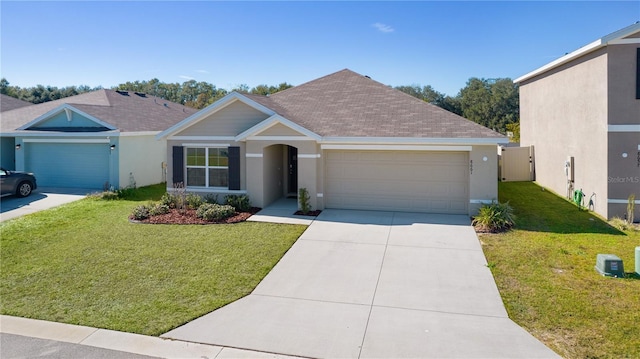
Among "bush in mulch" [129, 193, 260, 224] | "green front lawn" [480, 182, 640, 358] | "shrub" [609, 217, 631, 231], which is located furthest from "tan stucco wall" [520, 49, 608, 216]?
"bush in mulch" [129, 193, 260, 224]

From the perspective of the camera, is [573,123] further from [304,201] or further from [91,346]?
[91,346]

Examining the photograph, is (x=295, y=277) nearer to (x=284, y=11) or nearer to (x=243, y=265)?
(x=243, y=265)

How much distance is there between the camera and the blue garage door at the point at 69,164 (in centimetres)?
1897

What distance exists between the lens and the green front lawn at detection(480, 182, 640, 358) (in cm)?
596

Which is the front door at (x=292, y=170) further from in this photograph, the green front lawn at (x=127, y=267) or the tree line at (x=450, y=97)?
the tree line at (x=450, y=97)

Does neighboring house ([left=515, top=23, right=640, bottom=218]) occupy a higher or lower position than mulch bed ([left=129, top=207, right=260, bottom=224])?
higher

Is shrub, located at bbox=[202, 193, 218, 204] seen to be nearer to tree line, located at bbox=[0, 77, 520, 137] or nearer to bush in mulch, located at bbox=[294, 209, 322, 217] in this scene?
bush in mulch, located at bbox=[294, 209, 322, 217]

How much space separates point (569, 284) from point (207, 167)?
486 inches

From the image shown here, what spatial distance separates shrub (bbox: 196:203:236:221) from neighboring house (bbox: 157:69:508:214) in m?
1.45

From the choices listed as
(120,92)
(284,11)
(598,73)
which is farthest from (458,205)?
(120,92)

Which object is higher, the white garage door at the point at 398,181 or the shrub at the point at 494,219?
the white garage door at the point at 398,181

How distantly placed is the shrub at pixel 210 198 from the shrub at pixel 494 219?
902 cm

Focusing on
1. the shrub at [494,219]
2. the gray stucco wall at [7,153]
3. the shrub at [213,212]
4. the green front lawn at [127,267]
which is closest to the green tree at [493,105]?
the shrub at [494,219]

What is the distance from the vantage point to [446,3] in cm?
1733
